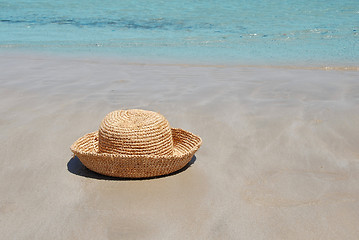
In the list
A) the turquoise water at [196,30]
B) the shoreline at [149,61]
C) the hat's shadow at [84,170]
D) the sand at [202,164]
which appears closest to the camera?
the sand at [202,164]

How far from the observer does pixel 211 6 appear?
21484mm

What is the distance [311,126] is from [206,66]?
13.0ft

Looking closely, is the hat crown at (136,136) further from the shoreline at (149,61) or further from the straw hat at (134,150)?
the shoreline at (149,61)

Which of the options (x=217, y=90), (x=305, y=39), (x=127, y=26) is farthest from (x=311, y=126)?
(x=127, y=26)

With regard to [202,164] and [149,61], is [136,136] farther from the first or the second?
[149,61]

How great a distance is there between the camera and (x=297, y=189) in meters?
3.22

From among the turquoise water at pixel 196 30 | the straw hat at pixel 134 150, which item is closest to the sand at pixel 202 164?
the straw hat at pixel 134 150

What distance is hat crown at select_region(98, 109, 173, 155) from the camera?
3.19 meters

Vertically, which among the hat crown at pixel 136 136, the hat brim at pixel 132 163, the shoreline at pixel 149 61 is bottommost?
the shoreline at pixel 149 61

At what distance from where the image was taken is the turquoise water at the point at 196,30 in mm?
9594

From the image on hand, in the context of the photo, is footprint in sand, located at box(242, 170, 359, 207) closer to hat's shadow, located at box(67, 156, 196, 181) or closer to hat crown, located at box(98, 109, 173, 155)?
hat's shadow, located at box(67, 156, 196, 181)

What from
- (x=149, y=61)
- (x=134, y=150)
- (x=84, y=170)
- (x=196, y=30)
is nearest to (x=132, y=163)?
(x=134, y=150)

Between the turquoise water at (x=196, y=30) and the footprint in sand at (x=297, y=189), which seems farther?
the turquoise water at (x=196, y=30)

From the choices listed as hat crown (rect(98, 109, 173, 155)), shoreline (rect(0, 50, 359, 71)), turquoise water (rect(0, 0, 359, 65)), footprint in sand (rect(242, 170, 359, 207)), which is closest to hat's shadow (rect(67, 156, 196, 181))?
hat crown (rect(98, 109, 173, 155))
